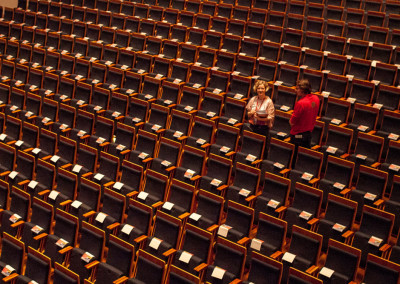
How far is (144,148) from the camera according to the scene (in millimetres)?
1902

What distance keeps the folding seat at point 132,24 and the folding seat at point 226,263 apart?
150 cm

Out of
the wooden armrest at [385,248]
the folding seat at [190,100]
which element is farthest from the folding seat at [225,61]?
the wooden armrest at [385,248]

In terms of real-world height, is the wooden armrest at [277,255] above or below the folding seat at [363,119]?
below

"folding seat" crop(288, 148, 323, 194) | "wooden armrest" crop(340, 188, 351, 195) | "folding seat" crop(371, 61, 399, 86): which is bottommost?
"wooden armrest" crop(340, 188, 351, 195)

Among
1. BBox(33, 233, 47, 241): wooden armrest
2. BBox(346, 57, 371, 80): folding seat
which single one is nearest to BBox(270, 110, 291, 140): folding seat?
BBox(346, 57, 371, 80): folding seat

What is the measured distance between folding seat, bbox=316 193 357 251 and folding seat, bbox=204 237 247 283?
0.86 ft

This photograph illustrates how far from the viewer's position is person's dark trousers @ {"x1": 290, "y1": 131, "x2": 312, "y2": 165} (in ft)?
5.61

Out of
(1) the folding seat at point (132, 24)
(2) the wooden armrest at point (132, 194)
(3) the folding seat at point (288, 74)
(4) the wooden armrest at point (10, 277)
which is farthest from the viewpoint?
(1) the folding seat at point (132, 24)

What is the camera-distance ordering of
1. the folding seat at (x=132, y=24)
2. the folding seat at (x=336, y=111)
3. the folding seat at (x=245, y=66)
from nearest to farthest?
the folding seat at (x=336, y=111)
the folding seat at (x=245, y=66)
the folding seat at (x=132, y=24)

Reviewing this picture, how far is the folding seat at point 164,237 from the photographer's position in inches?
59.8

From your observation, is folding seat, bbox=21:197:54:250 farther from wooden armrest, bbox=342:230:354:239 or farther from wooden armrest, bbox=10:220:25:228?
wooden armrest, bbox=342:230:354:239

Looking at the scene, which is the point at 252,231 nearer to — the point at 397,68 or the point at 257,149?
the point at 257,149

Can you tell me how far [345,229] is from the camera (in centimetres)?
149

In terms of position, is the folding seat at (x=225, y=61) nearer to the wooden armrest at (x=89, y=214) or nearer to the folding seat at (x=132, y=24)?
the folding seat at (x=132, y=24)
